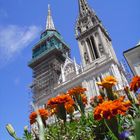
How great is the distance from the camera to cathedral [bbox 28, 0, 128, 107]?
23.8 m

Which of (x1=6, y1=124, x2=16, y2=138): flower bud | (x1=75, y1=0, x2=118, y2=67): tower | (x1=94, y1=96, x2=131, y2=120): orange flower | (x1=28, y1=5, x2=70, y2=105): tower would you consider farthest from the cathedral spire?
(x1=94, y1=96, x2=131, y2=120): orange flower

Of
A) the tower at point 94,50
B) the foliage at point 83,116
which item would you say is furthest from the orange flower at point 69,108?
the tower at point 94,50

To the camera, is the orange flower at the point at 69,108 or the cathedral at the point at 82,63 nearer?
the orange flower at the point at 69,108

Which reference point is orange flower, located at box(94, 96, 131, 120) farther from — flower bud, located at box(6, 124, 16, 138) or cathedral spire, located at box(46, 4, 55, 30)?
cathedral spire, located at box(46, 4, 55, 30)

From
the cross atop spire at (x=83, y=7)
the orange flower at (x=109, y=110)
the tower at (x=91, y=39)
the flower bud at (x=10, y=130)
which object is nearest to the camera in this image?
the orange flower at (x=109, y=110)

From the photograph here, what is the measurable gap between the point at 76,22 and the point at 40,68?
Answer: 8863 mm

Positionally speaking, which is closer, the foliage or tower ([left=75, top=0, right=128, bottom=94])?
the foliage

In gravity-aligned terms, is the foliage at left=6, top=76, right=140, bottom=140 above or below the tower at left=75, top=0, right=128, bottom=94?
below

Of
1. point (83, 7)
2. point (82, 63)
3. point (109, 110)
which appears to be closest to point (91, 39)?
point (82, 63)

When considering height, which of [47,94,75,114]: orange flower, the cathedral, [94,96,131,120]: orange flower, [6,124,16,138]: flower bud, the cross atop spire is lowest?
[94,96,131,120]: orange flower

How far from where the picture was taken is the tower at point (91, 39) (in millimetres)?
26031

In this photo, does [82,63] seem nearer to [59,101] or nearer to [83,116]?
[83,116]

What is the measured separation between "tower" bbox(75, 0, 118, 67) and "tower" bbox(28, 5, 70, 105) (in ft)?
18.1

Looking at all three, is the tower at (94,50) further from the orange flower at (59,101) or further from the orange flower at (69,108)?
the orange flower at (59,101)
